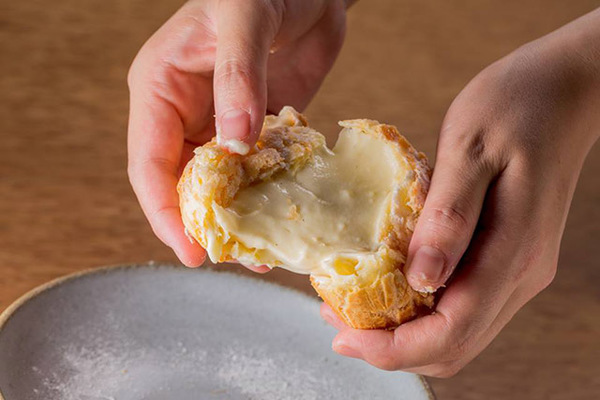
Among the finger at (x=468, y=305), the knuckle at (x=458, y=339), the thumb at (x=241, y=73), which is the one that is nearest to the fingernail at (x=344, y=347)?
the finger at (x=468, y=305)

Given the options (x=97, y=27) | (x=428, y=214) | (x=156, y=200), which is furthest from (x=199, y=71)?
(x=97, y=27)

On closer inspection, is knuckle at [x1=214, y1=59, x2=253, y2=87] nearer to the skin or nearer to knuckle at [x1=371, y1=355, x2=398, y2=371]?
the skin

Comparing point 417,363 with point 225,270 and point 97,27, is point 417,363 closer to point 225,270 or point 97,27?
point 225,270

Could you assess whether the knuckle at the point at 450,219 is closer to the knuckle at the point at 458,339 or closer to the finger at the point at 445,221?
the finger at the point at 445,221

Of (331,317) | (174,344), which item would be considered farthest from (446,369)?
(174,344)

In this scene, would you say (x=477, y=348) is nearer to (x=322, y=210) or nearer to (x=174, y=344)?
(x=322, y=210)

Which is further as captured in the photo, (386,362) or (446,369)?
(446,369)

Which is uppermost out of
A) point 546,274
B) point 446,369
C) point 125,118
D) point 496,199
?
point 496,199
